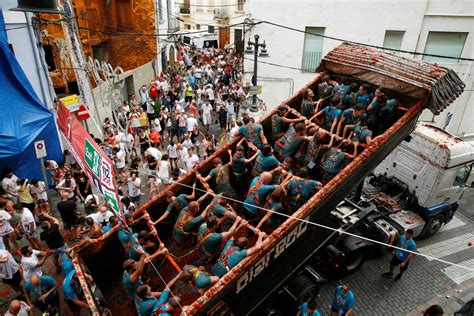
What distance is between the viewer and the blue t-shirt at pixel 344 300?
6.61 metres

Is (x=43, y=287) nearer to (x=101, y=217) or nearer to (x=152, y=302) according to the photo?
(x=101, y=217)

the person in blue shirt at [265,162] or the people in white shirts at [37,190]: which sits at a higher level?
the person in blue shirt at [265,162]

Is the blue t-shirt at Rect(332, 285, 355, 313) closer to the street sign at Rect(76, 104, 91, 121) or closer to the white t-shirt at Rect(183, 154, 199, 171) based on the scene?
the white t-shirt at Rect(183, 154, 199, 171)

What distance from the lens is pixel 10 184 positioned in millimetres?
8773

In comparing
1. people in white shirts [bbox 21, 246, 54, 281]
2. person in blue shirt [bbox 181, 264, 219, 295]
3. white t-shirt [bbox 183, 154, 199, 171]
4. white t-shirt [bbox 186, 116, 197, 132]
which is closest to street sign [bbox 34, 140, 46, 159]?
people in white shirts [bbox 21, 246, 54, 281]

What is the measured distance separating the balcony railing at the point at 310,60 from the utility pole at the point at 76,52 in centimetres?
1012

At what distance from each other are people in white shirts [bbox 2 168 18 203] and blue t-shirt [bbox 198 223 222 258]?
603cm

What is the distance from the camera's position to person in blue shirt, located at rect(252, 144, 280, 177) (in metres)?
6.82

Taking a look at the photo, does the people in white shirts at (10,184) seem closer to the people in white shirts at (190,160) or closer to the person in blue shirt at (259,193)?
the people in white shirts at (190,160)

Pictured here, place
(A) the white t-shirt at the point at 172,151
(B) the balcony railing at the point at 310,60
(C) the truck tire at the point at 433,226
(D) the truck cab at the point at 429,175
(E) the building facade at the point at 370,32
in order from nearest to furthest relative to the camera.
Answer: (D) the truck cab at the point at 429,175 < (C) the truck tire at the point at 433,226 < (A) the white t-shirt at the point at 172,151 < (E) the building facade at the point at 370,32 < (B) the balcony railing at the point at 310,60

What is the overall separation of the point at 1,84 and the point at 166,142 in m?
6.72

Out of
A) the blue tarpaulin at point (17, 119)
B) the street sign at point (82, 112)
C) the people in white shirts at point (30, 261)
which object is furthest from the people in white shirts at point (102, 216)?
the street sign at point (82, 112)

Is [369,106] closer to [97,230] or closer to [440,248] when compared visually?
[440,248]

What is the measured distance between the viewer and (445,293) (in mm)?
8164
